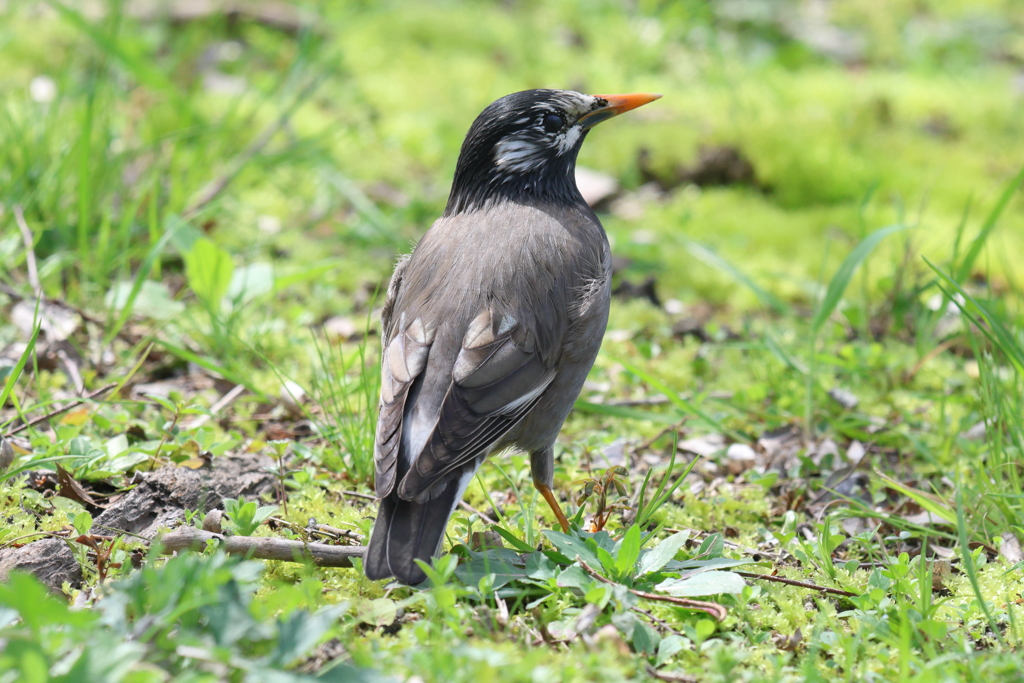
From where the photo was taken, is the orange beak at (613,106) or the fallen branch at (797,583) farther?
the orange beak at (613,106)

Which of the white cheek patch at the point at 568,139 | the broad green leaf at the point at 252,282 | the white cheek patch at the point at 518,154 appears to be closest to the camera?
the white cheek patch at the point at 518,154

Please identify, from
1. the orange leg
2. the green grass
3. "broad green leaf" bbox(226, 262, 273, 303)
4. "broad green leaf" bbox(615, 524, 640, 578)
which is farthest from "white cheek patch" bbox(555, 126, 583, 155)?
"broad green leaf" bbox(615, 524, 640, 578)

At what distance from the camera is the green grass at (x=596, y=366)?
246 centimetres

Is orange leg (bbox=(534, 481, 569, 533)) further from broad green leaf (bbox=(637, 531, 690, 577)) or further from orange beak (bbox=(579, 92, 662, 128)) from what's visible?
orange beak (bbox=(579, 92, 662, 128))

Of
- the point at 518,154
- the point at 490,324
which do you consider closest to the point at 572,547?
the point at 490,324

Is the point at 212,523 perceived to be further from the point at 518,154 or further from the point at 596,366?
the point at 596,366

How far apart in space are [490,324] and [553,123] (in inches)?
50.3

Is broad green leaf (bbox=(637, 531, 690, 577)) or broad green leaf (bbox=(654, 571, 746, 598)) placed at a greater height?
broad green leaf (bbox=(637, 531, 690, 577))

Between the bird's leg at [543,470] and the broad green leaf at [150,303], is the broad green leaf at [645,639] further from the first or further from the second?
the broad green leaf at [150,303]

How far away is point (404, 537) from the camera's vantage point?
2646 mm

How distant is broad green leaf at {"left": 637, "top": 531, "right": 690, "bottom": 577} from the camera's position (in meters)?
2.75

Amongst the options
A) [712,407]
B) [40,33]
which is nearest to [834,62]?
[712,407]

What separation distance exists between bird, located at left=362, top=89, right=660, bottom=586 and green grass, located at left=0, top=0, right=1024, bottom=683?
219mm

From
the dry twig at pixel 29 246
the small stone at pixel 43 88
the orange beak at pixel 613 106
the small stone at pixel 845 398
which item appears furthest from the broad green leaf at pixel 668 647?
the small stone at pixel 43 88
